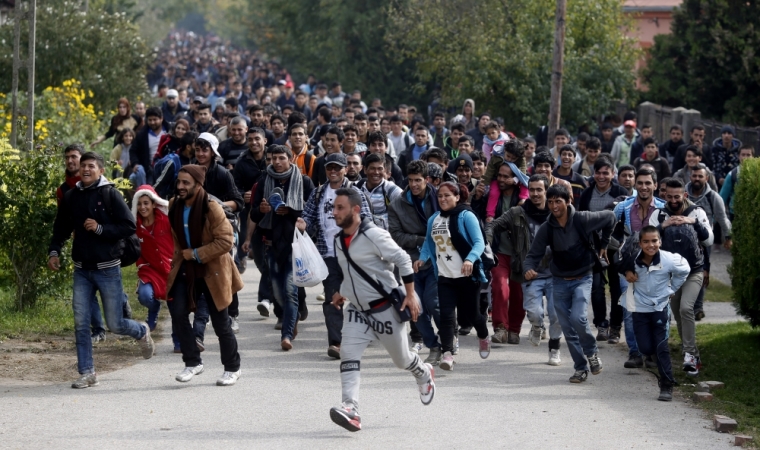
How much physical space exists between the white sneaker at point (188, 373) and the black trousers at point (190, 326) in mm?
62

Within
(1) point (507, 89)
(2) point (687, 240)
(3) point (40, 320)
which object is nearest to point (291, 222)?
(3) point (40, 320)

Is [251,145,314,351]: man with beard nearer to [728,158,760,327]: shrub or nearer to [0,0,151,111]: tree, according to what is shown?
[728,158,760,327]: shrub

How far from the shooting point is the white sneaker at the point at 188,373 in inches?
395

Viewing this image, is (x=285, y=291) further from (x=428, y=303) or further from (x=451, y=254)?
(x=451, y=254)

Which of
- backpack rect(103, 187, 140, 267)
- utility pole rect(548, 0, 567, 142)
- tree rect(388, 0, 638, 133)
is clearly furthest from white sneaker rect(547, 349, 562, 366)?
tree rect(388, 0, 638, 133)

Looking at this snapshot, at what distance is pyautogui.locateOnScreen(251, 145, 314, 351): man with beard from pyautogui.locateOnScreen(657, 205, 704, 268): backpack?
10.9ft

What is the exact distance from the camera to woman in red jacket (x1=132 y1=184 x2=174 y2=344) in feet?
37.2

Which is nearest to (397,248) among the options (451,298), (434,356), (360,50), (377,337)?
(377,337)

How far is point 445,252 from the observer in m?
10.9

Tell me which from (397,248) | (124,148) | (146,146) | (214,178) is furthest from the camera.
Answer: (124,148)

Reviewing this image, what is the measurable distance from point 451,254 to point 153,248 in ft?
8.75

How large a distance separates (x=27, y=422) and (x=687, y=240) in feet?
18.4

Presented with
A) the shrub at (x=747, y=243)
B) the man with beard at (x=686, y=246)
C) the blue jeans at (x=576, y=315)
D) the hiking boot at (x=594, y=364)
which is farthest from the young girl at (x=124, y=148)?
the hiking boot at (x=594, y=364)

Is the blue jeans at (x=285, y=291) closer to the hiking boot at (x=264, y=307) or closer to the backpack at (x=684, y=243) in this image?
the hiking boot at (x=264, y=307)
